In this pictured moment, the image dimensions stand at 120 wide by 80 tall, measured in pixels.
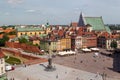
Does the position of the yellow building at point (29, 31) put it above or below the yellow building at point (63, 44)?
above

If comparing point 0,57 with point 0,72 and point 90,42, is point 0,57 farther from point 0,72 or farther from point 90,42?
point 90,42

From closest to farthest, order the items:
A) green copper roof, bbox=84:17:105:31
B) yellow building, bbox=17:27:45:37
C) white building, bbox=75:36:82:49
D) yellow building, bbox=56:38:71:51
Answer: yellow building, bbox=56:38:71:51 → white building, bbox=75:36:82:49 → yellow building, bbox=17:27:45:37 → green copper roof, bbox=84:17:105:31

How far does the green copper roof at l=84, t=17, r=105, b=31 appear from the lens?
339ft

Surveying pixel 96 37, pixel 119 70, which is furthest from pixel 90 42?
pixel 119 70

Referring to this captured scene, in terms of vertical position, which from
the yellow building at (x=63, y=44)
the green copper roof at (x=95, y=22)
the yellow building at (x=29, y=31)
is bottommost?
the yellow building at (x=63, y=44)

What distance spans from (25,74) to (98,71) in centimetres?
1416

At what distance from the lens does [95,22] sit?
105062 millimetres

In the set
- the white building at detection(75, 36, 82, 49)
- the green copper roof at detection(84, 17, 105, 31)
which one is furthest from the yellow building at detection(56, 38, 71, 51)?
the green copper roof at detection(84, 17, 105, 31)

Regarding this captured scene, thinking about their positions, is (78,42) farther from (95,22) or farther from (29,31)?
(29,31)

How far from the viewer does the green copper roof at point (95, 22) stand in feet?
339

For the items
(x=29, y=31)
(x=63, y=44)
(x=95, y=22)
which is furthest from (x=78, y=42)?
(x=29, y=31)

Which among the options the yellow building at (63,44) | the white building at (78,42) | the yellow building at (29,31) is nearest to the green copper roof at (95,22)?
the yellow building at (29,31)

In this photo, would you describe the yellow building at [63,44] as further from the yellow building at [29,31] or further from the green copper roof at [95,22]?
the yellow building at [29,31]

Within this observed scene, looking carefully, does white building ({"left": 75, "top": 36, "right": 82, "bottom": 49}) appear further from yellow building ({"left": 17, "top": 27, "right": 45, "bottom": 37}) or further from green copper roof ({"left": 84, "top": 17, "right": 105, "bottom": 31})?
yellow building ({"left": 17, "top": 27, "right": 45, "bottom": 37})
